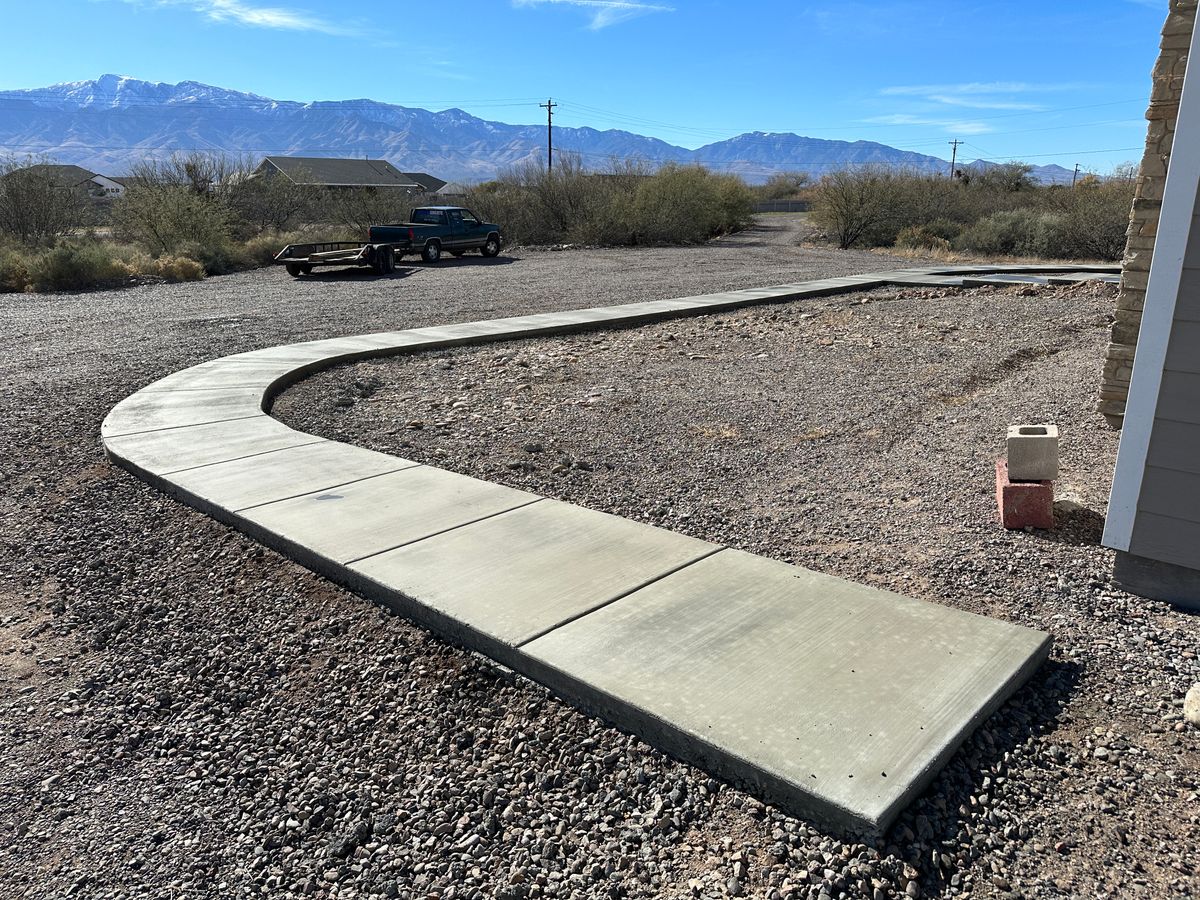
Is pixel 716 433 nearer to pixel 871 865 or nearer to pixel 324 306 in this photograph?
pixel 871 865

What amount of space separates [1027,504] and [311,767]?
3507 mm

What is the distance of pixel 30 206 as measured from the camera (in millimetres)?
23312

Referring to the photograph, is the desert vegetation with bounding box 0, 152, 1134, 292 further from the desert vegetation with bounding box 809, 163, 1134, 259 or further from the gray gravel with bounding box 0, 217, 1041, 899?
the gray gravel with bounding box 0, 217, 1041, 899

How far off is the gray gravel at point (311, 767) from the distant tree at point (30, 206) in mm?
23584

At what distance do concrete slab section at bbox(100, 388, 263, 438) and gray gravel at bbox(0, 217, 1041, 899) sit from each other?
1899 mm

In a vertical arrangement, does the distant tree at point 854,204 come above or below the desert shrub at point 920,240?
above

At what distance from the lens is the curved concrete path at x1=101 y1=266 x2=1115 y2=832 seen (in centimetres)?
239

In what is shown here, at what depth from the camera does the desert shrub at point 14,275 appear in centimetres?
1748

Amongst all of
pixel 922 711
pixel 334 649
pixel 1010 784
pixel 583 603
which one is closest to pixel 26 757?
pixel 334 649

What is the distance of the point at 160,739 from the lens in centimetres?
284

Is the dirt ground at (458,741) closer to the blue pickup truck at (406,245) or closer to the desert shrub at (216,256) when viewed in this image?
the blue pickup truck at (406,245)

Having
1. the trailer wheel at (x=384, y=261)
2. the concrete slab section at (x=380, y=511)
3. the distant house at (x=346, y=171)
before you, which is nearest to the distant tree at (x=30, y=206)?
the trailer wheel at (x=384, y=261)

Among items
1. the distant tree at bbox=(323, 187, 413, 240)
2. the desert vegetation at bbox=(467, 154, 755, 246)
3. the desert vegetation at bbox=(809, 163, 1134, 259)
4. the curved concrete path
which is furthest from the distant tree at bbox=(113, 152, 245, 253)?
the desert vegetation at bbox=(809, 163, 1134, 259)

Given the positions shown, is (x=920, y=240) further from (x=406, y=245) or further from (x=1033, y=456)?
(x=1033, y=456)
